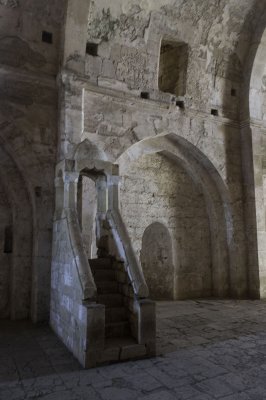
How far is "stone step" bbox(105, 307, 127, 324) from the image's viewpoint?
4.15m

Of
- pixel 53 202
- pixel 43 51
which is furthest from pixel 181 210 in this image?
pixel 43 51

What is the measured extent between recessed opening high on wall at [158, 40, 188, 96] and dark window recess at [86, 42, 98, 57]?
6.01 ft

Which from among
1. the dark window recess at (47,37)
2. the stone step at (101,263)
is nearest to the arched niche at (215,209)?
the dark window recess at (47,37)

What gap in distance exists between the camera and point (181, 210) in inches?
315

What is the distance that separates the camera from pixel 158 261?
783cm

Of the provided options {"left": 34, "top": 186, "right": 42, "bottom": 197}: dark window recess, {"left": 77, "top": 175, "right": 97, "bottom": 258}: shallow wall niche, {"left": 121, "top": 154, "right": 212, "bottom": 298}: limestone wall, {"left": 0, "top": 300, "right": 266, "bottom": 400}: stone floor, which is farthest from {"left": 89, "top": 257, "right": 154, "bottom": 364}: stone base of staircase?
{"left": 121, "top": 154, "right": 212, "bottom": 298}: limestone wall

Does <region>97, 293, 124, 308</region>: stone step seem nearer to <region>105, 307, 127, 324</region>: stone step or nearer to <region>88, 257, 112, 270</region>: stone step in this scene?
<region>105, 307, 127, 324</region>: stone step

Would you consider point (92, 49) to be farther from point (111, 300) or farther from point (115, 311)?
point (115, 311)

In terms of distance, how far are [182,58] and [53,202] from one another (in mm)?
4700

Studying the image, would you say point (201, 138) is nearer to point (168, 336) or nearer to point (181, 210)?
point (181, 210)

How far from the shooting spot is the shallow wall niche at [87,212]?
673 centimetres

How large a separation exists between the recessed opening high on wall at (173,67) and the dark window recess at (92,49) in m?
1.83

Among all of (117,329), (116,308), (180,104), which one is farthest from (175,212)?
(117,329)

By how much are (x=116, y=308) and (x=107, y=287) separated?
371 millimetres
